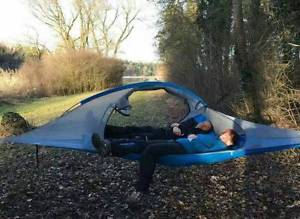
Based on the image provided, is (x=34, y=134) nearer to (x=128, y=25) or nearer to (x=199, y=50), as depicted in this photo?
(x=199, y=50)

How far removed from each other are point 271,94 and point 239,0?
181 centimetres

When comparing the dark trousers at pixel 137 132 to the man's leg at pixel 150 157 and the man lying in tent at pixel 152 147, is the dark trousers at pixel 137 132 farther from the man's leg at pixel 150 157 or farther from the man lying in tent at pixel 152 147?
the man's leg at pixel 150 157

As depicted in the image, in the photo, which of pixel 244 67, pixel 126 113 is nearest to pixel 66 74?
pixel 244 67

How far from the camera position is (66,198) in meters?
5.84

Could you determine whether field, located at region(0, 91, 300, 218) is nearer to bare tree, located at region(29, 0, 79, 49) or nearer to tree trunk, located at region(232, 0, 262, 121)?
tree trunk, located at region(232, 0, 262, 121)

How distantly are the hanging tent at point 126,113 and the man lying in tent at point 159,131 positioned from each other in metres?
0.16

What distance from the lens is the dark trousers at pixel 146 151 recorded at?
17.1 feet

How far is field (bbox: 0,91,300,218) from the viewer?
5465 mm

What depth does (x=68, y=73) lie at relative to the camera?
25.3 metres

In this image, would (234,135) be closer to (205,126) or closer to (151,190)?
(205,126)

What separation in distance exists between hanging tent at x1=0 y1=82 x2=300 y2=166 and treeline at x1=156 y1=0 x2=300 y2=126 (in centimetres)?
193

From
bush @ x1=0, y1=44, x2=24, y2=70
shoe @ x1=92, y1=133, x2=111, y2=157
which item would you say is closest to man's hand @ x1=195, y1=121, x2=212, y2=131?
shoe @ x1=92, y1=133, x2=111, y2=157

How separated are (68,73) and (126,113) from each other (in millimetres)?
19288

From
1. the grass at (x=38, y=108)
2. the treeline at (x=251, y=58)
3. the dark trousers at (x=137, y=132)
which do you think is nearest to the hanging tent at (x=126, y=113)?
the dark trousers at (x=137, y=132)
